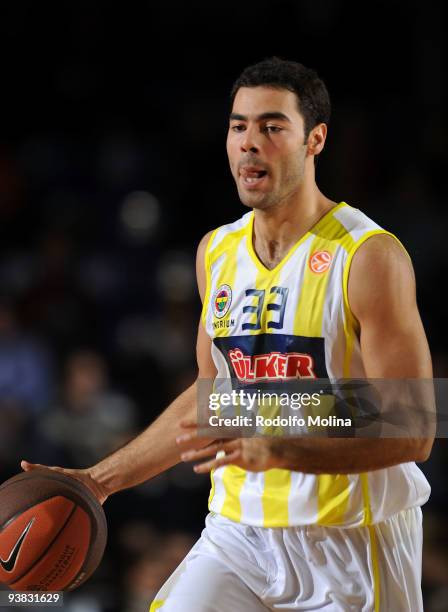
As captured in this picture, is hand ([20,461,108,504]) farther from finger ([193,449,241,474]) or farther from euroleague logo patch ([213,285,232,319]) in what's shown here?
finger ([193,449,241,474])

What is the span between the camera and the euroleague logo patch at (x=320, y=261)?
10.9ft

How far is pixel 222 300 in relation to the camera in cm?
354

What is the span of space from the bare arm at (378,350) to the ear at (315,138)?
1.79 ft

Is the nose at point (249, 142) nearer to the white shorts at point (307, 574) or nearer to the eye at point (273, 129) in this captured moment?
the eye at point (273, 129)

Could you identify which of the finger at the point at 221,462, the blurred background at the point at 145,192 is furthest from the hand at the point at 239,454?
the blurred background at the point at 145,192

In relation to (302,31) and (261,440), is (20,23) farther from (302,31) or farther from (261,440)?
(261,440)

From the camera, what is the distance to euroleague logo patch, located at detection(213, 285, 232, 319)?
3.51 m

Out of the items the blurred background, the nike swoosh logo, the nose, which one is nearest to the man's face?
the nose

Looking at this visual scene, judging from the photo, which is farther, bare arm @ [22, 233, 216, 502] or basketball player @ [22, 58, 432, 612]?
bare arm @ [22, 233, 216, 502]

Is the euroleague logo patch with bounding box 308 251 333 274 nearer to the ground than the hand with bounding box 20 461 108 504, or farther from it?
farther from it

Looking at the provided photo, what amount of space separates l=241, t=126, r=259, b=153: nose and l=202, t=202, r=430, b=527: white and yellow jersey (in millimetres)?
357

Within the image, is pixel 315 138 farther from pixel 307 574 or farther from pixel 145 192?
pixel 145 192

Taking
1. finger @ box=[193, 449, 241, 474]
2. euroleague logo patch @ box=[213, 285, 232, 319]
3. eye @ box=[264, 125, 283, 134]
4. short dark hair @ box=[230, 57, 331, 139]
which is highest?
short dark hair @ box=[230, 57, 331, 139]

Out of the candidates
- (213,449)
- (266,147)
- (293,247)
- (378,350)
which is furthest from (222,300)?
(213,449)
